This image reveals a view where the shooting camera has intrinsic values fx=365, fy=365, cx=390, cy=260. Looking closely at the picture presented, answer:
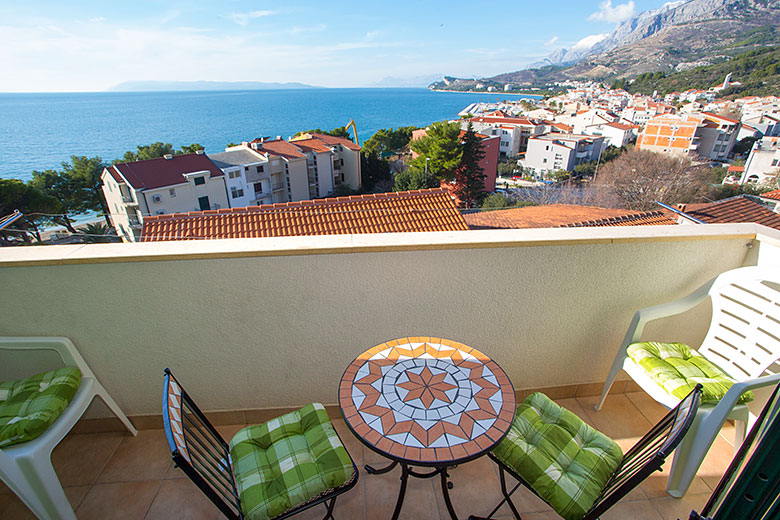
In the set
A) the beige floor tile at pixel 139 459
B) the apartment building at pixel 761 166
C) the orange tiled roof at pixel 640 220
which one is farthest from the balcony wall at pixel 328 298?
the apartment building at pixel 761 166

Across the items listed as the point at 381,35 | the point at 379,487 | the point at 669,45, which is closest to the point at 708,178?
the point at 379,487

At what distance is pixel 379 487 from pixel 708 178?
32534 millimetres

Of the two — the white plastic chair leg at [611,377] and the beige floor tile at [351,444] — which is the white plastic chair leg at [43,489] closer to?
the beige floor tile at [351,444]

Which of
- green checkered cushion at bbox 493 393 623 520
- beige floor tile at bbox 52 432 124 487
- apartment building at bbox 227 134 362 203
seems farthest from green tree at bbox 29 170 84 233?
green checkered cushion at bbox 493 393 623 520

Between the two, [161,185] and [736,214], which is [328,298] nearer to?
[736,214]

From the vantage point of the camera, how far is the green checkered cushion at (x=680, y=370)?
5.71ft

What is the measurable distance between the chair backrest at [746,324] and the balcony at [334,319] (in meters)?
0.27

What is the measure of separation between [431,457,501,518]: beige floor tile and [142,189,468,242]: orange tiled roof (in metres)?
4.81

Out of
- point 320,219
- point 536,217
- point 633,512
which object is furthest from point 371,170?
point 633,512

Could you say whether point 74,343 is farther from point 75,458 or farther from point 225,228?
point 225,228

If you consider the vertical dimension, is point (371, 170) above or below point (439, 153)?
below

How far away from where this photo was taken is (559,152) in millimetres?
39031

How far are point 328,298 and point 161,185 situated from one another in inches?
889

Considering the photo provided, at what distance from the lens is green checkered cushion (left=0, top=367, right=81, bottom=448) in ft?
4.83
